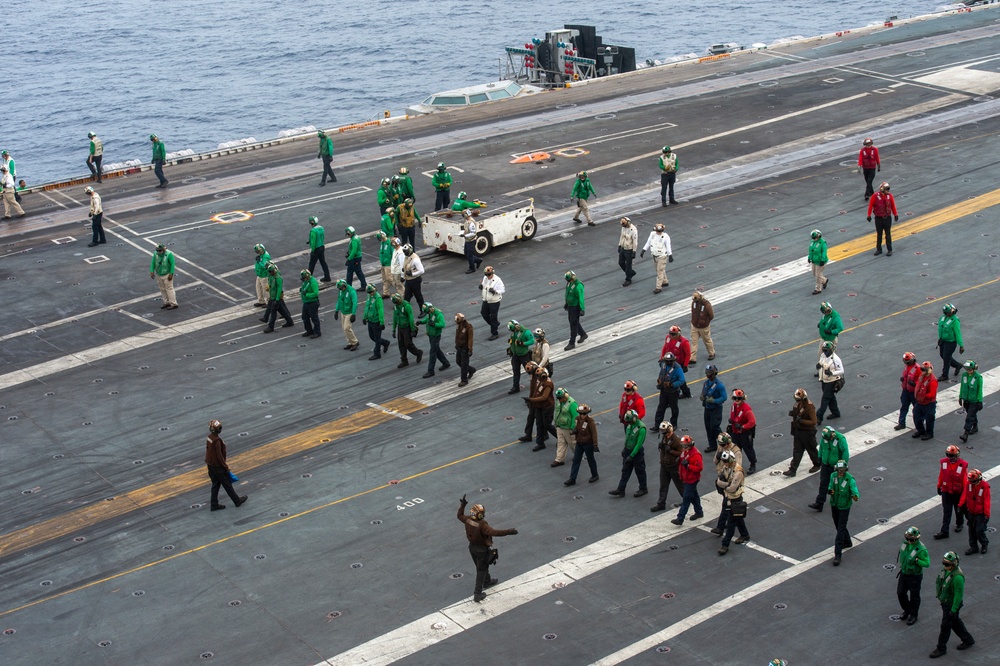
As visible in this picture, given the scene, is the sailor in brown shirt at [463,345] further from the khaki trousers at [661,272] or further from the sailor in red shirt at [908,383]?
the sailor in red shirt at [908,383]

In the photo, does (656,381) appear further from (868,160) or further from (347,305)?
(868,160)

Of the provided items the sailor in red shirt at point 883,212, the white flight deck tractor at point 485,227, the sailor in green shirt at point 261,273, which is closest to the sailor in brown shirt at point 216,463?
the sailor in green shirt at point 261,273

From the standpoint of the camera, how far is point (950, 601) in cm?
1780

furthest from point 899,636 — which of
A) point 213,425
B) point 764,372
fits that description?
point 213,425

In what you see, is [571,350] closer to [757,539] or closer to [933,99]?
[757,539]

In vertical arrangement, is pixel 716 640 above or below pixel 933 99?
below

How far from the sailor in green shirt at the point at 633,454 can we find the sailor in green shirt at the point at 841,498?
3572 millimetres

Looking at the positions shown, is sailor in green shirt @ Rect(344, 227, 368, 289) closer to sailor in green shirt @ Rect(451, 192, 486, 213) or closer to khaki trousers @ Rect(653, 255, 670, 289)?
sailor in green shirt @ Rect(451, 192, 486, 213)

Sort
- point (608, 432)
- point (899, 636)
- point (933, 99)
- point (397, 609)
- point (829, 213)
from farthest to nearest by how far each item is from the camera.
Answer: point (933, 99), point (829, 213), point (608, 432), point (397, 609), point (899, 636)

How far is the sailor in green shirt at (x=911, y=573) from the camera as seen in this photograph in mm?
18344

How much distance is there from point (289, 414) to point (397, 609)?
8.67 meters

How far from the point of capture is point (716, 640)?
18.9 m

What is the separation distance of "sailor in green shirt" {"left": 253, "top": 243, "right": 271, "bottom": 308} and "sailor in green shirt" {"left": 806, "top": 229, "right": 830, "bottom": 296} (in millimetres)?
13903

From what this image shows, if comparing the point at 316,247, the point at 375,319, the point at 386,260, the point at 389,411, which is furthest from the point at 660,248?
the point at 316,247
